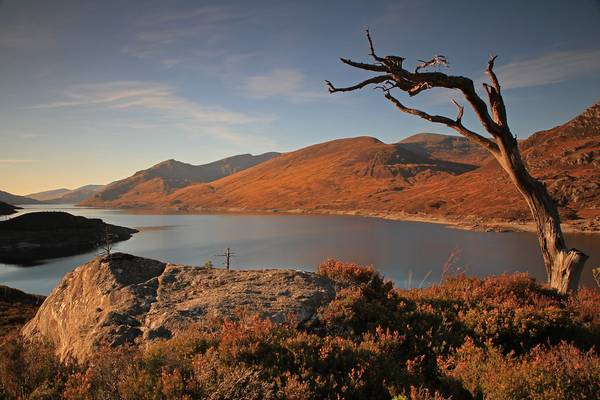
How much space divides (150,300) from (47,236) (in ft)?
300

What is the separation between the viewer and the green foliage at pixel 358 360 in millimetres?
3686

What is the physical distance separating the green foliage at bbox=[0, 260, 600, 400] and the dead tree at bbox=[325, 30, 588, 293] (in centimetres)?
202

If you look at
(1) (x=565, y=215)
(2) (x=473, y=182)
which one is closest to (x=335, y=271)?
(1) (x=565, y=215)

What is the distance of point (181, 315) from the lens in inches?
229

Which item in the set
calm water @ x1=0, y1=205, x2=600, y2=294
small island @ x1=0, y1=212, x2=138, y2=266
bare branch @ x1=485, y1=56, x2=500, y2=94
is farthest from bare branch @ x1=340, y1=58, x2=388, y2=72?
small island @ x1=0, y1=212, x2=138, y2=266

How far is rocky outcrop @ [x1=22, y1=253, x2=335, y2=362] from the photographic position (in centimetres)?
570

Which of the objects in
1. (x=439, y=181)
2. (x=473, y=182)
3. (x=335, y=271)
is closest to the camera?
(x=335, y=271)

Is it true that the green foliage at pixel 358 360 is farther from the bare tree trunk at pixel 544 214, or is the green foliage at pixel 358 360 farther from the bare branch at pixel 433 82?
the bare branch at pixel 433 82

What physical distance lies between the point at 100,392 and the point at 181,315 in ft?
6.88

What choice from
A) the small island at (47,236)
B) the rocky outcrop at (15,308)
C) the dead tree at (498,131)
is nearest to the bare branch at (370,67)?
the dead tree at (498,131)

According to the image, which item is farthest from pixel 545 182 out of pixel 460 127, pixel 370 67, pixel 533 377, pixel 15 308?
pixel 15 308

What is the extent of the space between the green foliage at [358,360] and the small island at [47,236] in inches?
3052

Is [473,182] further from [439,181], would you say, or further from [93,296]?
[93,296]

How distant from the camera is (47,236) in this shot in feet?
263
